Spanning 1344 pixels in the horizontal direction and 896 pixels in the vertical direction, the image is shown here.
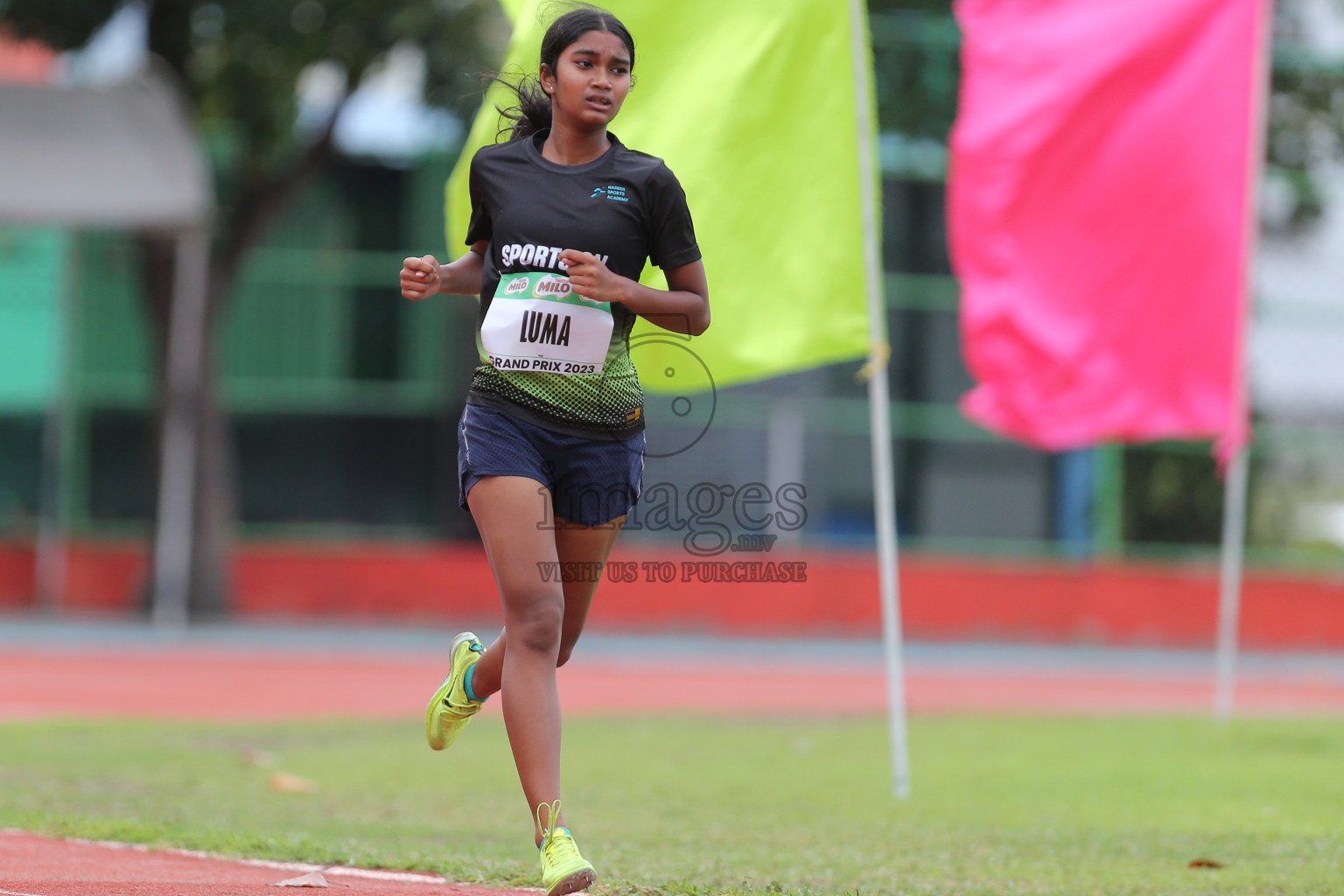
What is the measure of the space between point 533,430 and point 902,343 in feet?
55.8

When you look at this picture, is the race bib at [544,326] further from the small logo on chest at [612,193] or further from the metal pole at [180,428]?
the metal pole at [180,428]

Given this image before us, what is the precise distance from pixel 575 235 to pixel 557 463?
582mm

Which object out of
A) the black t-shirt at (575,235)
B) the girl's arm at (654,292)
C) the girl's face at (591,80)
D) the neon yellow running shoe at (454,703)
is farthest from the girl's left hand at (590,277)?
the neon yellow running shoe at (454,703)

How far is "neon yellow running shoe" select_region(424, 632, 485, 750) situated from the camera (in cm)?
469

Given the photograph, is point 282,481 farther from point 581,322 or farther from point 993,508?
point 581,322

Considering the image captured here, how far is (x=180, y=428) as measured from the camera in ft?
62.6

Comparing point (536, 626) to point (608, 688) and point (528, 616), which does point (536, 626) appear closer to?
point (528, 616)

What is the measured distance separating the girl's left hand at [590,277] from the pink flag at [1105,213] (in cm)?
529

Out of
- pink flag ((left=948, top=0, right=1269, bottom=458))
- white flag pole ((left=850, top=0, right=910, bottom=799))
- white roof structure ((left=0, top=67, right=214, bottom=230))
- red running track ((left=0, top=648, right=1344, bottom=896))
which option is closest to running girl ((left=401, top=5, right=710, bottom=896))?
white flag pole ((left=850, top=0, right=910, bottom=799))

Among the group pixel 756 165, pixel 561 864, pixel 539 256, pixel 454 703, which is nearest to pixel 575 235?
pixel 539 256

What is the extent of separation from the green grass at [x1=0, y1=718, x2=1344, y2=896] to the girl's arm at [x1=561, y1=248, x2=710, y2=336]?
149 centimetres

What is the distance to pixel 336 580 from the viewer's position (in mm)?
19859

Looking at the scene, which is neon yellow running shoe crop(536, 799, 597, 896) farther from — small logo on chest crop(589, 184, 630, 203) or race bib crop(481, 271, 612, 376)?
small logo on chest crop(589, 184, 630, 203)

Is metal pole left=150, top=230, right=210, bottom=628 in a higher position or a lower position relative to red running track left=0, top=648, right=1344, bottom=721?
higher
